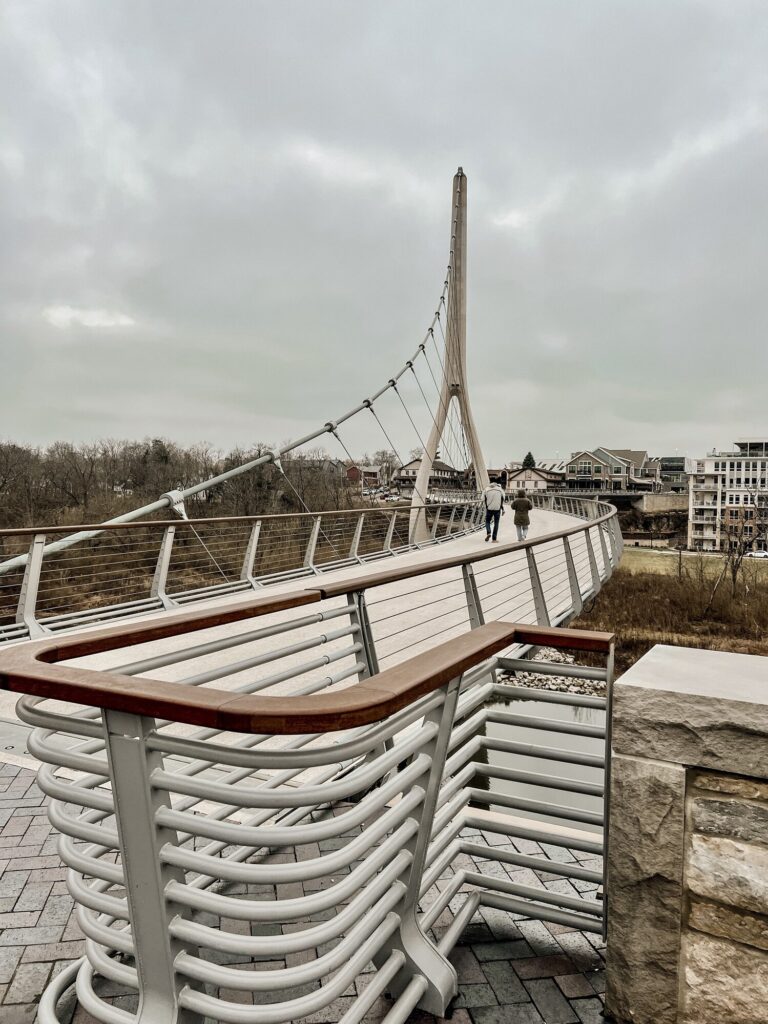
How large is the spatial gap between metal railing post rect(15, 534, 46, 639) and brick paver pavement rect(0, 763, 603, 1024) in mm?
3961

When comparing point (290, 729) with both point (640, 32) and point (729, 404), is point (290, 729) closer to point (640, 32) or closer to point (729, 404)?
point (640, 32)

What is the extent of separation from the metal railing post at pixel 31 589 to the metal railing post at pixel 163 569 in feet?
5.21

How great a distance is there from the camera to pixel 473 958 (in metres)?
2.28

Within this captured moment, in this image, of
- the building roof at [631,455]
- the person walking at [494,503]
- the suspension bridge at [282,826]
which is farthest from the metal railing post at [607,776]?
the building roof at [631,455]

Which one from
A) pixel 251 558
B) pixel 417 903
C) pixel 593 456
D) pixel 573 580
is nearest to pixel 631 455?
pixel 593 456

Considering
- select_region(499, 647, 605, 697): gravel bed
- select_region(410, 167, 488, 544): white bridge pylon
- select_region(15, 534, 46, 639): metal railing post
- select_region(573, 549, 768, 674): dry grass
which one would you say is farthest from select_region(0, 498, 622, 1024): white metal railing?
select_region(410, 167, 488, 544): white bridge pylon

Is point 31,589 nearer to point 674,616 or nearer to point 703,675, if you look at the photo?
point 703,675

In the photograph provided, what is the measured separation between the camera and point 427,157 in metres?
70.2

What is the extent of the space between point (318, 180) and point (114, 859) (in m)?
47.5

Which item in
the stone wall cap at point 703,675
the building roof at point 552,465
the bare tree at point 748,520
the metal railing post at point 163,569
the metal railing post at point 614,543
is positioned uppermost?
the building roof at point 552,465

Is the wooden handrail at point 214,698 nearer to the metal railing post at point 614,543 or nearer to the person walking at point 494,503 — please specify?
the metal railing post at point 614,543

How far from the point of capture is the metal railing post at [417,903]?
1.85 m

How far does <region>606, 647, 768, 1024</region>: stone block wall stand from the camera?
5.91 feet

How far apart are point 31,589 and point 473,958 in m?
5.64
